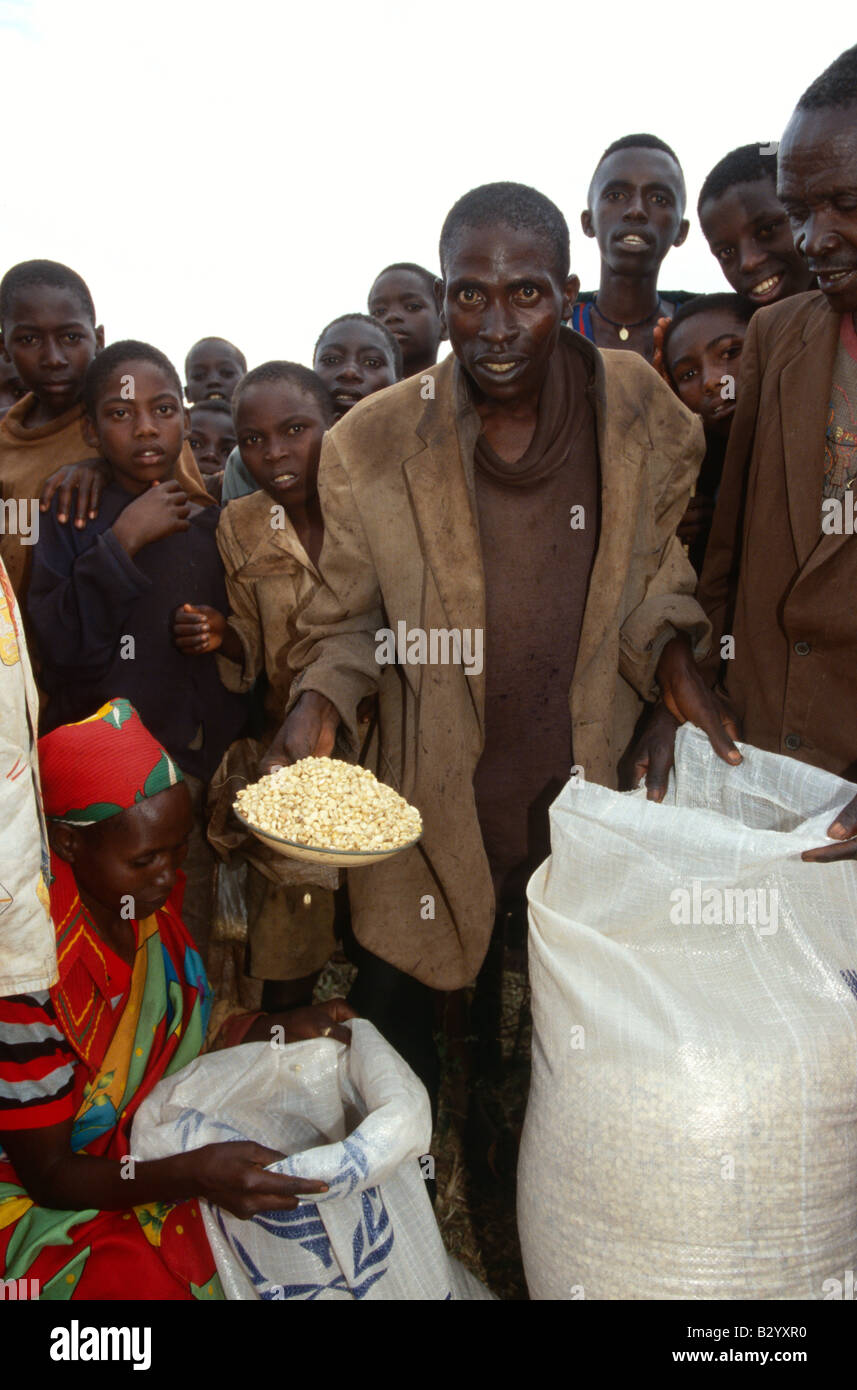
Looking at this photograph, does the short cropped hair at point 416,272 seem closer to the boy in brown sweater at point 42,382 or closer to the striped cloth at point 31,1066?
the boy in brown sweater at point 42,382

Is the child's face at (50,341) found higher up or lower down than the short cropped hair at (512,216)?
lower down

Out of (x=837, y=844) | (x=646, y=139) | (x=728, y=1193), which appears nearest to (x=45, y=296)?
(x=646, y=139)

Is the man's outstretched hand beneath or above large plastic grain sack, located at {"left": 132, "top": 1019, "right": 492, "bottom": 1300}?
above

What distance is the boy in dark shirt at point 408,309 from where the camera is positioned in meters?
4.17

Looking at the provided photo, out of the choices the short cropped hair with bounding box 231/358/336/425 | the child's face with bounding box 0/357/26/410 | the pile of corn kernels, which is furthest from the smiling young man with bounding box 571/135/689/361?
the child's face with bounding box 0/357/26/410

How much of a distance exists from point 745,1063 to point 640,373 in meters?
1.35

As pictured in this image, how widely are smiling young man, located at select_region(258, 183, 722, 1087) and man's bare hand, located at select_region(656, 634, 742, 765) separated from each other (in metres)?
0.01

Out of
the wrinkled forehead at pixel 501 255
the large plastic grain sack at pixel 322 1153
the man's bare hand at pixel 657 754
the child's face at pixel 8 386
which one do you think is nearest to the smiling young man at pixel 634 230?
the wrinkled forehead at pixel 501 255

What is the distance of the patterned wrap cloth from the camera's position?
5.26 ft

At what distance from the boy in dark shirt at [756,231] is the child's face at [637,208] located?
2.12ft

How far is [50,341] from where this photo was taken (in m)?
2.84

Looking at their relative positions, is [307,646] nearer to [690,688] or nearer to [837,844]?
[690,688]

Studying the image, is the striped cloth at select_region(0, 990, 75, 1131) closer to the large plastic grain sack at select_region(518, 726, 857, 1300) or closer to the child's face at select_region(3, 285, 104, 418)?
the large plastic grain sack at select_region(518, 726, 857, 1300)

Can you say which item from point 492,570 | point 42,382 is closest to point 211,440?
point 42,382
